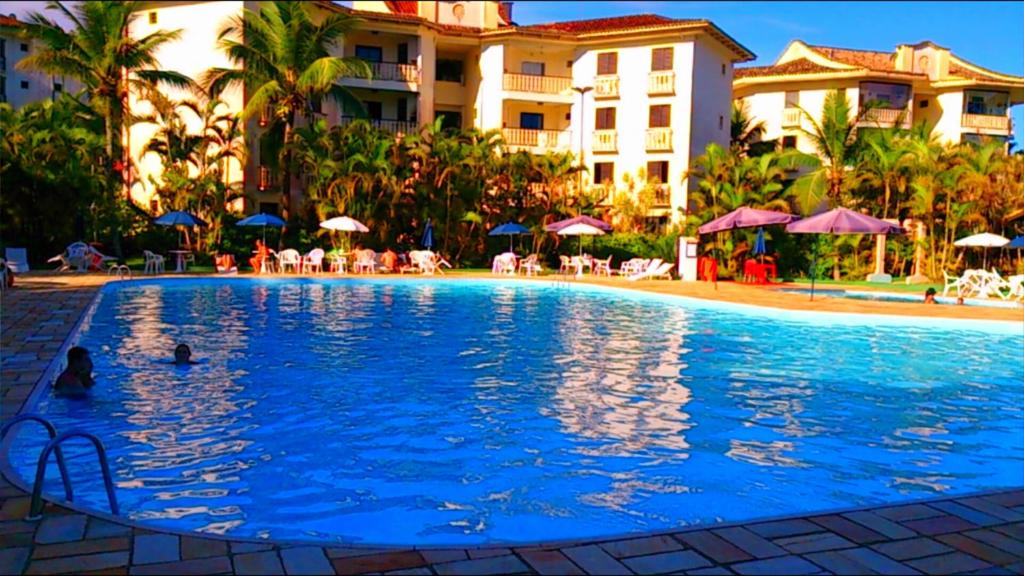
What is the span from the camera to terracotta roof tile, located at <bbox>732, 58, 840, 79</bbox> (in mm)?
39188

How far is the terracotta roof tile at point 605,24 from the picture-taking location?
116 ft

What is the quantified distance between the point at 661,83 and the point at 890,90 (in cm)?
1344

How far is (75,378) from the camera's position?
834 cm

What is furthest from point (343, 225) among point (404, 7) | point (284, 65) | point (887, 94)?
point (887, 94)

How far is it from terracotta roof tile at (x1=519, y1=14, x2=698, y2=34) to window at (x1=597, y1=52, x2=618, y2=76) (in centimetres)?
108

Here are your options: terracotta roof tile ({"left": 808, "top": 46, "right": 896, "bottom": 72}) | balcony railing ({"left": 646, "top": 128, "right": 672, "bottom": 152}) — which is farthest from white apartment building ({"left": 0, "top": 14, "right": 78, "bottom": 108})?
terracotta roof tile ({"left": 808, "top": 46, "right": 896, "bottom": 72})

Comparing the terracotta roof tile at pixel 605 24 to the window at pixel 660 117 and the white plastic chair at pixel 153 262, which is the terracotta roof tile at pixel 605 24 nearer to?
the window at pixel 660 117

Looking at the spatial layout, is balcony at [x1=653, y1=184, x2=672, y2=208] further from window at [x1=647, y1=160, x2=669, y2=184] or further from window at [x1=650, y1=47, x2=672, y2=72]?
window at [x1=650, y1=47, x2=672, y2=72]

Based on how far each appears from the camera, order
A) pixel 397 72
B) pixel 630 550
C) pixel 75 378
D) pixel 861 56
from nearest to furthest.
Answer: pixel 630 550
pixel 75 378
pixel 397 72
pixel 861 56

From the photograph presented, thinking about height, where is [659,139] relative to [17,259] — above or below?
above

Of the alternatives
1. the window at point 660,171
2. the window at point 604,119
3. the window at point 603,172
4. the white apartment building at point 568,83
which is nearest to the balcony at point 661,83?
the white apartment building at point 568,83

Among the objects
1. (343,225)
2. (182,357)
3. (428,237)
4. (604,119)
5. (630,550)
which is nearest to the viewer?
(630,550)

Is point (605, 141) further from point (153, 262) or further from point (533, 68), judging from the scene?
point (153, 262)

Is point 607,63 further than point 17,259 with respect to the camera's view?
Yes
